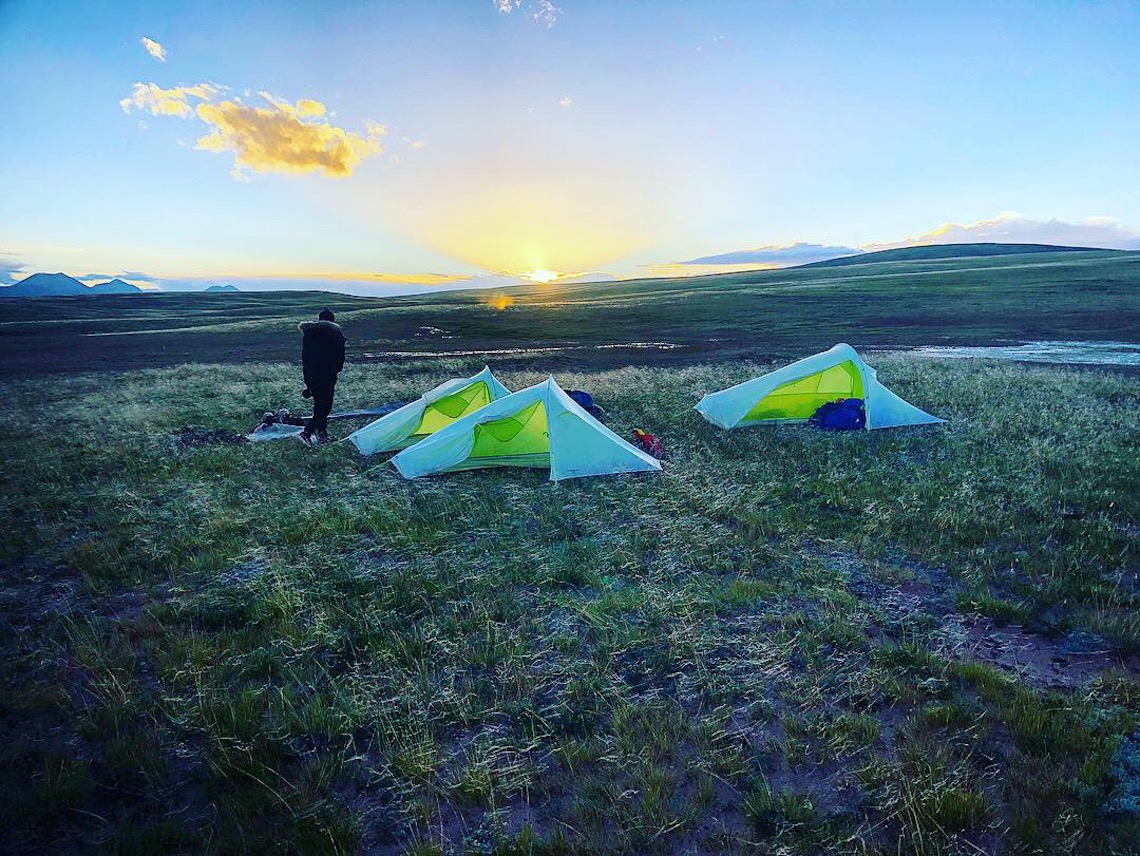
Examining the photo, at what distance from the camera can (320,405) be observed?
12.5 meters

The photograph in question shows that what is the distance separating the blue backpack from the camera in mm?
12523

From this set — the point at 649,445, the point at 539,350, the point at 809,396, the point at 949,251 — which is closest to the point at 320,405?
the point at 649,445

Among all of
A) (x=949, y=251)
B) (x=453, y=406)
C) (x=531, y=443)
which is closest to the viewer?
(x=531, y=443)

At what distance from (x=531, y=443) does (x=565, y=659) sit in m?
5.87

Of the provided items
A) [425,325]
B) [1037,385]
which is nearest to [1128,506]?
[1037,385]

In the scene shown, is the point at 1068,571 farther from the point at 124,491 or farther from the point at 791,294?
the point at 791,294

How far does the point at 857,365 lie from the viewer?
41.3 feet

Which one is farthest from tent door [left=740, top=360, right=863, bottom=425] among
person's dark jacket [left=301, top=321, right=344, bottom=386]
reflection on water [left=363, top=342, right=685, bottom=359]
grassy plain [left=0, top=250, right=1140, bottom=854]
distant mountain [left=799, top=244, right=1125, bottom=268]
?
distant mountain [left=799, top=244, right=1125, bottom=268]

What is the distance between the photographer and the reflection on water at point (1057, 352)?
79.4ft

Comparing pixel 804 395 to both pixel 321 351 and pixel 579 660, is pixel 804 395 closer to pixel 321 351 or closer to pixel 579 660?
pixel 579 660

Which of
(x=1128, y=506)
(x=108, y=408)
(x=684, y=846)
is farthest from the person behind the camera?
(x=108, y=408)

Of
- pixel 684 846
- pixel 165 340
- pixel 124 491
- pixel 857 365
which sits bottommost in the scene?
pixel 684 846

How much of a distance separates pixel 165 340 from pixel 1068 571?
55899 mm

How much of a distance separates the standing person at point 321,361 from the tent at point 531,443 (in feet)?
10.6
